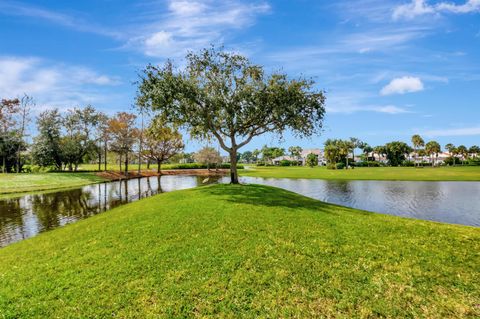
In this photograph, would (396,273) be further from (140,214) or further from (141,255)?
(140,214)

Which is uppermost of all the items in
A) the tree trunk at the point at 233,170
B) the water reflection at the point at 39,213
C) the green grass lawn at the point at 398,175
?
the tree trunk at the point at 233,170

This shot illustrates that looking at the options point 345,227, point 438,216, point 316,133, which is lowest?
point 438,216

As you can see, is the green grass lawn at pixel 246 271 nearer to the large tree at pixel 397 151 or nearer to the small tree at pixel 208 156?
the small tree at pixel 208 156

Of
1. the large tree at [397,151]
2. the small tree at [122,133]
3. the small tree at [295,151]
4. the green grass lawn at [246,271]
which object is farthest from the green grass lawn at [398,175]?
the small tree at [295,151]

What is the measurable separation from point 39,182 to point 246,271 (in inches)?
1847

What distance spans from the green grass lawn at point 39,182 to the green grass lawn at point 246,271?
104 ft

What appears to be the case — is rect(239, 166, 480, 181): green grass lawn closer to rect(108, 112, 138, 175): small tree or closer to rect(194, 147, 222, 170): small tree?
rect(194, 147, 222, 170): small tree

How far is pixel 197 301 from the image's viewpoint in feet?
24.4

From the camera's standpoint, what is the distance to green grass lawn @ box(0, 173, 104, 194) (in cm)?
3804

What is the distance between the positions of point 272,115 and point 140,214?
1564cm

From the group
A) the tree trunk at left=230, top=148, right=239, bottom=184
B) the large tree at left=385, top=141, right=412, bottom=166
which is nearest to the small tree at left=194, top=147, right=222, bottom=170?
the tree trunk at left=230, top=148, right=239, bottom=184

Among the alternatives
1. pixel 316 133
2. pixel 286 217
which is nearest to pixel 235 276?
pixel 286 217

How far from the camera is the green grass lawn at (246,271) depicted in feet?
23.6

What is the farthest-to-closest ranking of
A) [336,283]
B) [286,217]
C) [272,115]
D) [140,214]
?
1. [272,115]
2. [140,214]
3. [286,217]
4. [336,283]
